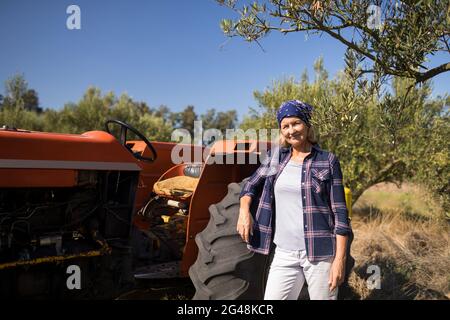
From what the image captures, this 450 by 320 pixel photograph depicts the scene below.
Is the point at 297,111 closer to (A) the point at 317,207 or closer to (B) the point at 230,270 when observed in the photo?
(A) the point at 317,207

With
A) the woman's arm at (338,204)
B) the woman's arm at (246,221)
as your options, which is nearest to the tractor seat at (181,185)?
the woman's arm at (246,221)

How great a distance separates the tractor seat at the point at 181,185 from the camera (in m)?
3.50

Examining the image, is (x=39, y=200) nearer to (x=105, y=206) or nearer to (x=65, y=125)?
(x=105, y=206)

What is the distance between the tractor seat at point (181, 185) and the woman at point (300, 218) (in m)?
1.39

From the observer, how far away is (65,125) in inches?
613

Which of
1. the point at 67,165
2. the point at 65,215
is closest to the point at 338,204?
the point at 67,165

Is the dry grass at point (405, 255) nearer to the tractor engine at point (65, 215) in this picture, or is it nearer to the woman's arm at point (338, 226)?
the woman's arm at point (338, 226)

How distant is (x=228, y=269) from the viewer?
90.1 inches

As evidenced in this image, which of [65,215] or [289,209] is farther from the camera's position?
[65,215]

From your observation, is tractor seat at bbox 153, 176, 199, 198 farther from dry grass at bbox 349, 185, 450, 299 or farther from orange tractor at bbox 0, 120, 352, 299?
dry grass at bbox 349, 185, 450, 299

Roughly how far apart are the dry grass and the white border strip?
8.04 ft

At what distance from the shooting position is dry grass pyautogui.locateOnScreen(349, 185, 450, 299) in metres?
3.79

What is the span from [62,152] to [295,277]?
5.52 ft
